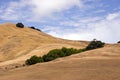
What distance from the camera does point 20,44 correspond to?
366 ft

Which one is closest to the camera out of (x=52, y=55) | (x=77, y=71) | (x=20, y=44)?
(x=77, y=71)

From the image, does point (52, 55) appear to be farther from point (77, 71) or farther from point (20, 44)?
point (20, 44)

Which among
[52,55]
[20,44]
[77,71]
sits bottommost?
[77,71]

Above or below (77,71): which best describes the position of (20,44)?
above

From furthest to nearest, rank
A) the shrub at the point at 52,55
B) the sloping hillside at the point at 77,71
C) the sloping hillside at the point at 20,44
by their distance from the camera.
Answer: the sloping hillside at the point at 20,44, the shrub at the point at 52,55, the sloping hillside at the point at 77,71

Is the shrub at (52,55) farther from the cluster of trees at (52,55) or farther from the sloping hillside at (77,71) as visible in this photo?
the sloping hillside at (77,71)

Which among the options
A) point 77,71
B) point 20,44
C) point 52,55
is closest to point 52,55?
point 52,55

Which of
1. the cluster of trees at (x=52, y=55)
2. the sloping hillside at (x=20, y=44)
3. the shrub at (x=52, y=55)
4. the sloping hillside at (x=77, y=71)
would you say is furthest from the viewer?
the sloping hillside at (x=20, y=44)

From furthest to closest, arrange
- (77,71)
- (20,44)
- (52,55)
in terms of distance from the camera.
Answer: (20,44) → (52,55) → (77,71)

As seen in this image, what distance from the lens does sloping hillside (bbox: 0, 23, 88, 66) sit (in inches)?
3890

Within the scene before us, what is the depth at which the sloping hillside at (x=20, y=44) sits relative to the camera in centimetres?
9881

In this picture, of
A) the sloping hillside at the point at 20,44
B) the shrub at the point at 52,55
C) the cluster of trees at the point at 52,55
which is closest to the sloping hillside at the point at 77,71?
the shrub at the point at 52,55

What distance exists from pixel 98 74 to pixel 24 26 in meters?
113

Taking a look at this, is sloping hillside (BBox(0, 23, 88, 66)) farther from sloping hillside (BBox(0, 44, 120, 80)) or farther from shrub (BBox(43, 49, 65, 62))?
sloping hillside (BBox(0, 44, 120, 80))
